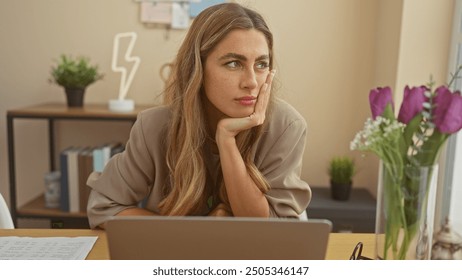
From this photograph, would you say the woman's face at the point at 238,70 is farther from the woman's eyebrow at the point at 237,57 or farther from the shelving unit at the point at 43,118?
the shelving unit at the point at 43,118

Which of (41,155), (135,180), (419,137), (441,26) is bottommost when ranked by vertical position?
(41,155)

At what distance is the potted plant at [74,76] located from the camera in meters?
1.59

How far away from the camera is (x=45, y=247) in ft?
2.30

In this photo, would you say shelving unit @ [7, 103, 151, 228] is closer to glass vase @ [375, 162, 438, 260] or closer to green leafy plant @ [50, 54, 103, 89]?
green leafy plant @ [50, 54, 103, 89]

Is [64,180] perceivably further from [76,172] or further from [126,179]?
[126,179]

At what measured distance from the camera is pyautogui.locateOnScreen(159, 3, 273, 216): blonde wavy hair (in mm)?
850

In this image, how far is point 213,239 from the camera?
1.61 ft

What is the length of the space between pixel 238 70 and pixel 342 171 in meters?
0.79

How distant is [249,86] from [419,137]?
0.40m

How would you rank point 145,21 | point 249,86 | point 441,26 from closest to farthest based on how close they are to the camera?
point 249,86
point 441,26
point 145,21

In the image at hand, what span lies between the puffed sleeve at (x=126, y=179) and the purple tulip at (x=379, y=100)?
0.51 meters

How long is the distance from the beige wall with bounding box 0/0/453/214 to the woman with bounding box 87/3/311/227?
0.18m
